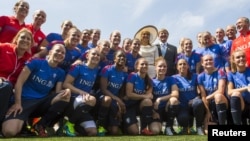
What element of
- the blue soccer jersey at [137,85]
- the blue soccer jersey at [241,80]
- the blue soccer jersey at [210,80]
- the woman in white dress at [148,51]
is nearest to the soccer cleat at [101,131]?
the blue soccer jersey at [137,85]

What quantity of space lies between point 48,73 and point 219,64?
3.82 meters

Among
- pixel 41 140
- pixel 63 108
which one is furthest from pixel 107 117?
pixel 41 140

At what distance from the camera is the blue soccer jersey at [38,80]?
583cm

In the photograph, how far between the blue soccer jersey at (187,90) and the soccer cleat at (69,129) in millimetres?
2199

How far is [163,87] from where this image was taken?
270 inches

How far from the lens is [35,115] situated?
6012 mm

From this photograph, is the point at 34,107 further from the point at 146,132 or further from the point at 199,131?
the point at 199,131

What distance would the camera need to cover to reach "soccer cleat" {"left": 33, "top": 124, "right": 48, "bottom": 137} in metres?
5.56

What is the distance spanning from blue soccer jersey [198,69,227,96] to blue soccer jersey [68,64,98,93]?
2.09m

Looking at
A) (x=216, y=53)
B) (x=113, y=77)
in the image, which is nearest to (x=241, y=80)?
(x=216, y=53)

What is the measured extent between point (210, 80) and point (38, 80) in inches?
124

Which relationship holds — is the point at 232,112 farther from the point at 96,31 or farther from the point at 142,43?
the point at 96,31

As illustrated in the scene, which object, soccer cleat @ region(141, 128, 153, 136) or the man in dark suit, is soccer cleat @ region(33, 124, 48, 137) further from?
the man in dark suit

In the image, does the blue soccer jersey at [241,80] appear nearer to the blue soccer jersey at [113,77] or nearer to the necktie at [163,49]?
the blue soccer jersey at [113,77]
